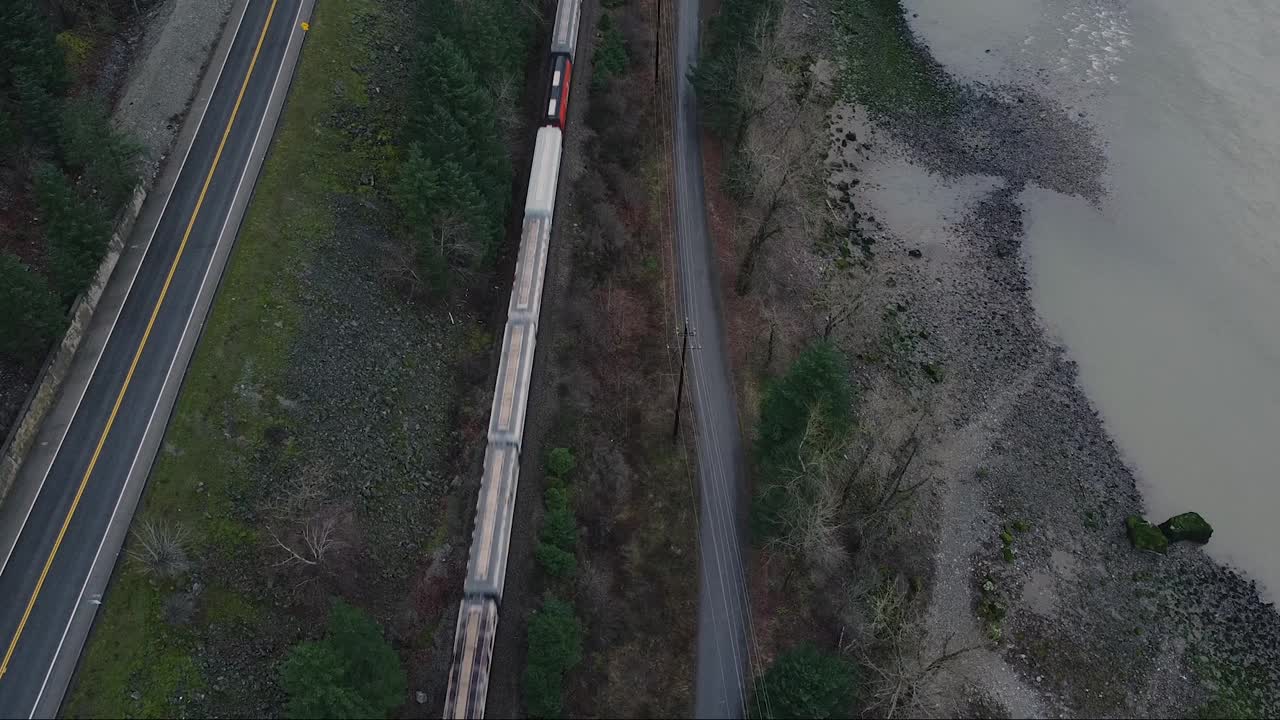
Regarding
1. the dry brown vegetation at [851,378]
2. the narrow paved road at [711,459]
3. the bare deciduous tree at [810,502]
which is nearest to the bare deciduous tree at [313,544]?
the narrow paved road at [711,459]

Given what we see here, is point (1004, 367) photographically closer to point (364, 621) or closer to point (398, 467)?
point (398, 467)

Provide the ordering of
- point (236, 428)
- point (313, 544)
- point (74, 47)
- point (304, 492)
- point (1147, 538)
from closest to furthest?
point (313, 544) → point (304, 492) → point (236, 428) → point (1147, 538) → point (74, 47)

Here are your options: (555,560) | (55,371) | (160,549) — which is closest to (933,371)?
(555,560)

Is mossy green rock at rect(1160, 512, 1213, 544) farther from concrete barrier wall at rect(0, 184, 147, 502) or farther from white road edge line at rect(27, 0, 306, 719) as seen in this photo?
concrete barrier wall at rect(0, 184, 147, 502)

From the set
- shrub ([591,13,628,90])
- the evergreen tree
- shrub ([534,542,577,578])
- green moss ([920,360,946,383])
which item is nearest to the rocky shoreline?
green moss ([920,360,946,383])

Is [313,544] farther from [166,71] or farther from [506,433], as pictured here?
[166,71]
